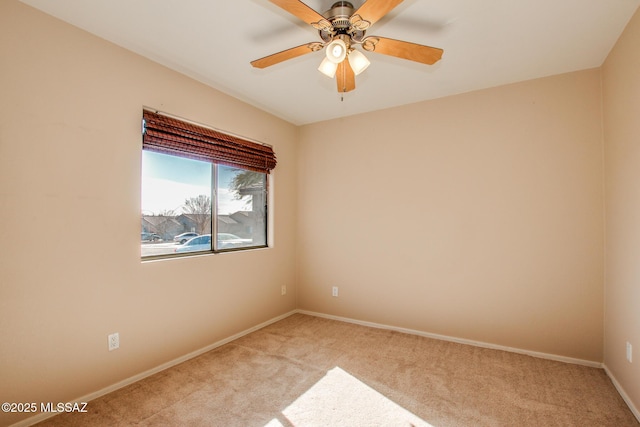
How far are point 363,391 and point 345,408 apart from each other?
0.24 metres

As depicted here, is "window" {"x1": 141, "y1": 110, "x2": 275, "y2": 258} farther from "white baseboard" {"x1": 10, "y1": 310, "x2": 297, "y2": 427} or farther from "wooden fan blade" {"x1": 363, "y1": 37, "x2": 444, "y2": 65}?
"wooden fan blade" {"x1": 363, "y1": 37, "x2": 444, "y2": 65}

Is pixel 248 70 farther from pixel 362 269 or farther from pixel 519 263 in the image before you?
pixel 519 263

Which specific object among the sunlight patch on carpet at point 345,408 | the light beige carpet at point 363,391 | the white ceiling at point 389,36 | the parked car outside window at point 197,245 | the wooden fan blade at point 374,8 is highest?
the white ceiling at point 389,36

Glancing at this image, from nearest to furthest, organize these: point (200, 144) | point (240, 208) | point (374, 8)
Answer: point (374, 8) < point (200, 144) < point (240, 208)

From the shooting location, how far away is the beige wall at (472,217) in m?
2.59

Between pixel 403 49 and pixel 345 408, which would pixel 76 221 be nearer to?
pixel 345 408

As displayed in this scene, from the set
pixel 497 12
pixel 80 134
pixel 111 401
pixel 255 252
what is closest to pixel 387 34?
pixel 497 12

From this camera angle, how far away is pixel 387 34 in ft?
7.07

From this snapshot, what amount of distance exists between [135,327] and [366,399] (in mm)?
1784

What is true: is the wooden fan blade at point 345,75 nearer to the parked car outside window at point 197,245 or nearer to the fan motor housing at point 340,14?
the fan motor housing at point 340,14

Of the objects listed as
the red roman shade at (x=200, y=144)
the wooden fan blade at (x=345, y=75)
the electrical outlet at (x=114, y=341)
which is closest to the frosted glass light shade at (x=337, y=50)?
the wooden fan blade at (x=345, y=75)

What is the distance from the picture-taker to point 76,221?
202 cm

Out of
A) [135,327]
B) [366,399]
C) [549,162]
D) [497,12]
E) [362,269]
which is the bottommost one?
[366,399]

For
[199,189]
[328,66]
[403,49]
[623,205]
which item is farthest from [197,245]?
[623,205]
